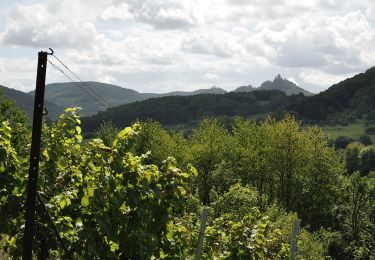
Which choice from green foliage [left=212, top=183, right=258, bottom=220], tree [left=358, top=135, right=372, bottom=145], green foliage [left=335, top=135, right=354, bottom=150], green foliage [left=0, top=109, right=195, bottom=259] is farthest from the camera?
tree [left=358, top=135, right=372, bottom=145]

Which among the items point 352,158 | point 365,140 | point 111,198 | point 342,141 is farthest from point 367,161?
point 111,198

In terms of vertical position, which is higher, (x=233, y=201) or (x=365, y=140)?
(x=365, y=140)

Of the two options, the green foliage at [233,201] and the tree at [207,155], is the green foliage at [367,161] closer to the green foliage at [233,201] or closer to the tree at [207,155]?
the tree at [207,155]

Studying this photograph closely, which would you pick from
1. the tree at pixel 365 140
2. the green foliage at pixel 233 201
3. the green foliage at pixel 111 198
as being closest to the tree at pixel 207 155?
the green foliage at pixel 233 201

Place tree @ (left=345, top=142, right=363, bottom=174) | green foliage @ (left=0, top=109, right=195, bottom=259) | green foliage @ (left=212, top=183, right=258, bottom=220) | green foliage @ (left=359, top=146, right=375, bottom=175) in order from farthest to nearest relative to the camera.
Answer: tree @ (left=345, top=142, right=363, bottom=174), green foliage @ (left=359, top=146, right=375, bottom=175), green foliage @ (left=212, top=183, right=258, bottom=220), green foliage @ (left=0, top=109, right=195, bottom=259)

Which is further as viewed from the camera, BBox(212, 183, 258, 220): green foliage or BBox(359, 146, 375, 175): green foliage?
BBox(359, 146, 375, 175): green foliage

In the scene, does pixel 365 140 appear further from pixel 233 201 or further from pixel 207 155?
pixel 233 201

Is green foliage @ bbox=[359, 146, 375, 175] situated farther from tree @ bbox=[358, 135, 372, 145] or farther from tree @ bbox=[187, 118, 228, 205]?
tree @ bbox=[187, 118, 228, 205]

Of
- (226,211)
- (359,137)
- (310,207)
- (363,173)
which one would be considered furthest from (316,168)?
(359,137)

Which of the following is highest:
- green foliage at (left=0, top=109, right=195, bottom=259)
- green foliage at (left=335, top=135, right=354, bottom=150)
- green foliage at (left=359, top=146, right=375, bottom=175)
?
green foliage at (left=0, top=109, right=195, bottom=259)

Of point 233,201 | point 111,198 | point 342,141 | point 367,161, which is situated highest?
point 111,198

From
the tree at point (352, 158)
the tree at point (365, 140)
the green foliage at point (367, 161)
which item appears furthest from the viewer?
the tree at point (365, 140)

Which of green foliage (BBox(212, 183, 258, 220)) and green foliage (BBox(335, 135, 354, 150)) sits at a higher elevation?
green foliage (BBox(335, 135, 354, 150))

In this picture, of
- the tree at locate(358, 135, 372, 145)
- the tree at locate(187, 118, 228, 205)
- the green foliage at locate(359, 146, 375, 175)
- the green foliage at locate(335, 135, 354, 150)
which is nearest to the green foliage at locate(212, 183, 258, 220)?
the tree at locate(187, 118, 228, 205)
